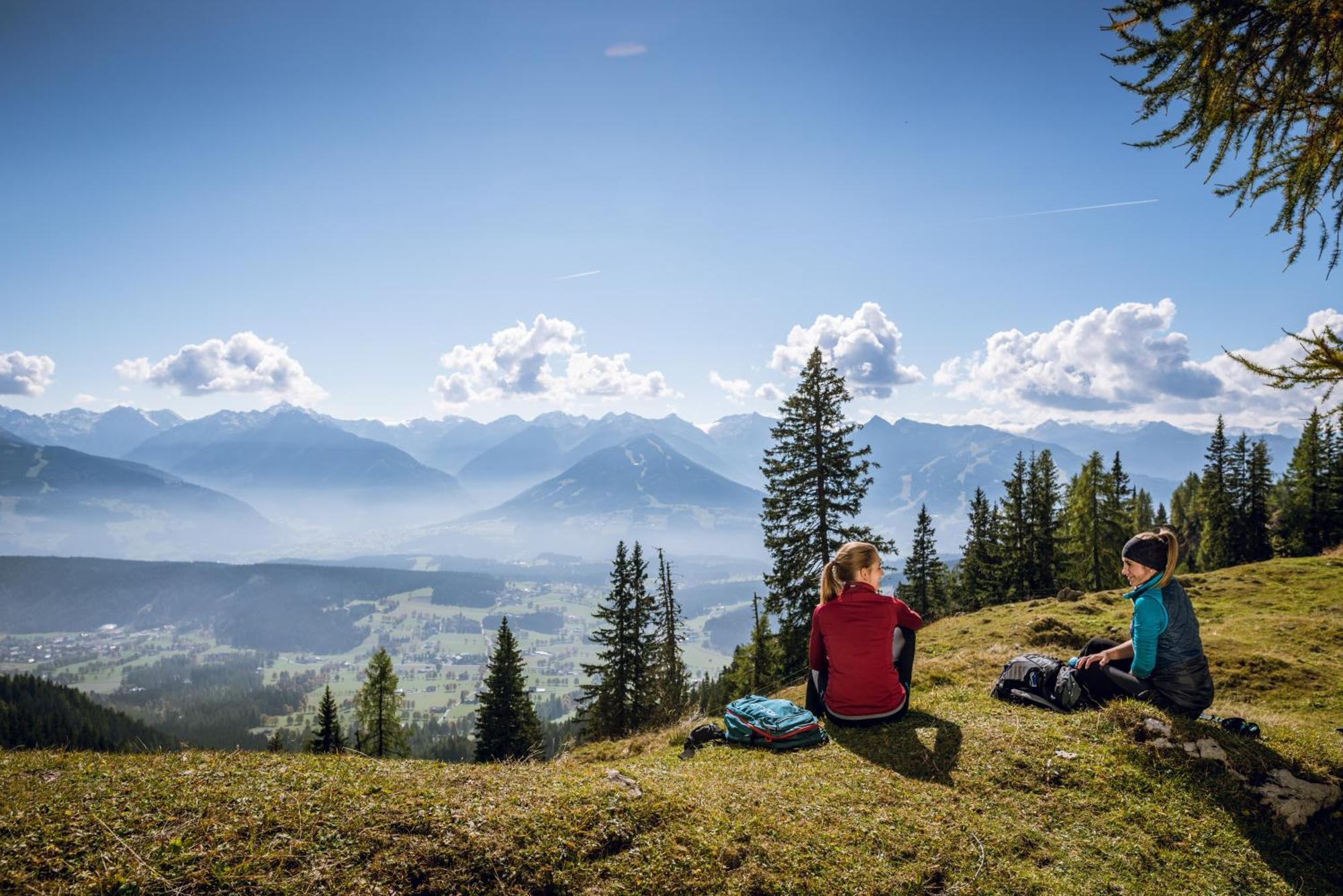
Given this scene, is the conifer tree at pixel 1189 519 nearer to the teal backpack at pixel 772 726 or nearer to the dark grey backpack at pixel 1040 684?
the dark grey backpack at pixel 1040 684

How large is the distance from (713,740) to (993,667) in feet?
24.2

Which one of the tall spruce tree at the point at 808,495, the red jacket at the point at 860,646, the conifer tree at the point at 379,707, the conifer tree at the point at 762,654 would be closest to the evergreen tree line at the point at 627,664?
the conifer tree at the point at 762,654

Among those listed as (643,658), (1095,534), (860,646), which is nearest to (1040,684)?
(860,646)

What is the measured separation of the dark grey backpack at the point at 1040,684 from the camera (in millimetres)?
8773

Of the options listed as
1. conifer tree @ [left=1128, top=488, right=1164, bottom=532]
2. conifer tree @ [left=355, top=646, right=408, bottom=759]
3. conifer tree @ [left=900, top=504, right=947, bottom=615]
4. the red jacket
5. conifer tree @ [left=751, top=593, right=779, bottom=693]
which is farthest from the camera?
conifer tree @ [left=1128, top=488, right=1164, bottom=532]

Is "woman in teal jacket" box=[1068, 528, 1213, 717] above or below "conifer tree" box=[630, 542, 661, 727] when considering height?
above

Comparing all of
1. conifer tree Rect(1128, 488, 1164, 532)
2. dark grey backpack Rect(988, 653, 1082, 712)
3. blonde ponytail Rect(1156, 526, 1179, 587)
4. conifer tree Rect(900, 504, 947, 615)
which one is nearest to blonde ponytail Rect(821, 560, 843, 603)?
dark grey backpack Rect(988, 653, 1082, 712)

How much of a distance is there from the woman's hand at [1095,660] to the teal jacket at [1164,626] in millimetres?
579

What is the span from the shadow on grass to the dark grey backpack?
1.57 meters

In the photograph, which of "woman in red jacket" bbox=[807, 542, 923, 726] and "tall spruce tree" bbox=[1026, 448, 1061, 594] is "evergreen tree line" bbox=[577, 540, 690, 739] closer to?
"woman in red jacket" bbox=[807, 542, 923, 726]

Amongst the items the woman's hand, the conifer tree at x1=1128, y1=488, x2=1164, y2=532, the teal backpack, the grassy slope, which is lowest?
the conifer tree at x1=1128, y1=488, x2=1164, y2=532

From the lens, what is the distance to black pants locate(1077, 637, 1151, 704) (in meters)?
8.18

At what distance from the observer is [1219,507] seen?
5425 centimetres

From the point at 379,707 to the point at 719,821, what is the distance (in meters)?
44.2
